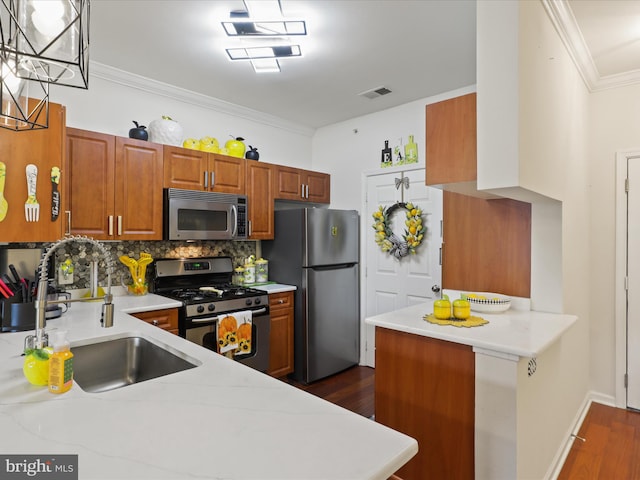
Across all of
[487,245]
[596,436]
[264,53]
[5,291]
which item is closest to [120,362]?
[5,291]

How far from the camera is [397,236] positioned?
12.3 feet

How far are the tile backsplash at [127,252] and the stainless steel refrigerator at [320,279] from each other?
1.20ft

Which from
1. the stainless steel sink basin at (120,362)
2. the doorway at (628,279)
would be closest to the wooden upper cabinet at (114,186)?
the stainless steel sink basin at (120,362)

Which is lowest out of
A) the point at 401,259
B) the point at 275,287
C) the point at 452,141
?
the point at 275,287

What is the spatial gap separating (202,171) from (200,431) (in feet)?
8.79

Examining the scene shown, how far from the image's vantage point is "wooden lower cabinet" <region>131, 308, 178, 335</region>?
8.51ft

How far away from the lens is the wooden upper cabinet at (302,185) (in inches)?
151

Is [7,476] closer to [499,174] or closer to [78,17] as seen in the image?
[78,17]

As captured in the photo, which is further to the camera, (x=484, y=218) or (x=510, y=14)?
(x=484, y=218)

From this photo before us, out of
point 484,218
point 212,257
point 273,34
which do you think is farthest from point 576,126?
point 212,257

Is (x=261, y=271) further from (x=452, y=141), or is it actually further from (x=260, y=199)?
(x=452, y=141)

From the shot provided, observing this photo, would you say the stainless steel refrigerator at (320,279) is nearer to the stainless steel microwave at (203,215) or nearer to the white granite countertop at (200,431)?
the stainless steel microwave at (203,215)

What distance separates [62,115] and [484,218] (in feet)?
8.95

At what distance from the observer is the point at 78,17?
784 mm
